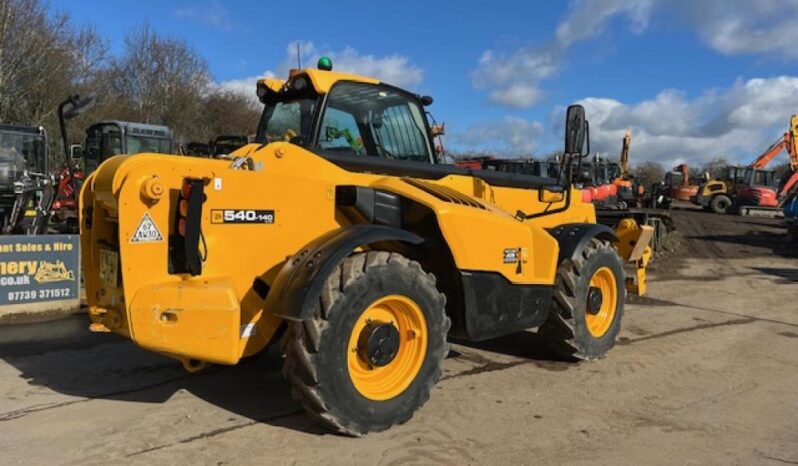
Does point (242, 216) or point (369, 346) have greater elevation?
point (242, 216)

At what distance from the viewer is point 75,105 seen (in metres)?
4.92

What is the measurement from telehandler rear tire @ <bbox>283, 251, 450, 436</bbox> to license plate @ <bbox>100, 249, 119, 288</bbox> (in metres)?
1.08

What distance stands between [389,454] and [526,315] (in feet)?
6.13

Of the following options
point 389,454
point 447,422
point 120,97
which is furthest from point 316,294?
point 120,97

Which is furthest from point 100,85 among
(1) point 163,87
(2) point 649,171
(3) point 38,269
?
(2) point 649,171

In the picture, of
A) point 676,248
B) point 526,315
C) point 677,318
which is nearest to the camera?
point 526,315

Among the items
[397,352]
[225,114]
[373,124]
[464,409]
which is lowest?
[464,409]

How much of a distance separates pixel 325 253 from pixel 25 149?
14.2 meters

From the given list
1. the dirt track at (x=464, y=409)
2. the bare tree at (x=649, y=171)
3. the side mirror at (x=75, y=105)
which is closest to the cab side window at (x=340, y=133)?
the side mirror at (x=75, y=105)

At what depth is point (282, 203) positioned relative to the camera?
4250mm

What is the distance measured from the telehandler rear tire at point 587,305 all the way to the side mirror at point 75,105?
407cm

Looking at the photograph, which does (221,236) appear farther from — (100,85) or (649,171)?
(649,171)

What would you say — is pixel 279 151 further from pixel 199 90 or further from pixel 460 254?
pixel 199 90

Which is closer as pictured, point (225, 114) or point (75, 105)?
point (75, 105)
